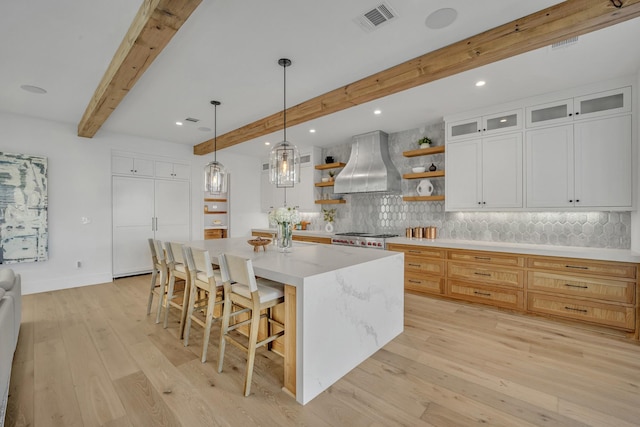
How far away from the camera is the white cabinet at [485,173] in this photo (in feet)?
12.0

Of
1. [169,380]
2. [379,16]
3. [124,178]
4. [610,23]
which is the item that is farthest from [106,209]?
[610,23]

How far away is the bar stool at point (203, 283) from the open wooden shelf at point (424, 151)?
3.48 m

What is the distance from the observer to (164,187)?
229 inches

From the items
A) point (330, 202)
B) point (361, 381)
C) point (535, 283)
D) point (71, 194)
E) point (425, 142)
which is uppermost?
point (425, 142)

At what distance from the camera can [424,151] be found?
449 cm

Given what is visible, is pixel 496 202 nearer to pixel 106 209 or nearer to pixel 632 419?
pixel 632 419

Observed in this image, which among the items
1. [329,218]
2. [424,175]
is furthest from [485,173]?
[329,218]

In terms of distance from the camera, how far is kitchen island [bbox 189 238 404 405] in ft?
6.25

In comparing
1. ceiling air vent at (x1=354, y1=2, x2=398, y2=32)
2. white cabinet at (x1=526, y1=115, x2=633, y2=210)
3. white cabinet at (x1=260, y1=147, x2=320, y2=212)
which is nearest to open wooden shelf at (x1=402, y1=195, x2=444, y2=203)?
white cabinet at (x1=526, y1=115, x2=633, y2=210)

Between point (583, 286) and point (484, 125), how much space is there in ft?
7.30

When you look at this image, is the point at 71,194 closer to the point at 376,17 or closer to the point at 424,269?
the point at 376,17

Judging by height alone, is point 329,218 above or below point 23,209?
below

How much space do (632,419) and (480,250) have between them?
2124mm

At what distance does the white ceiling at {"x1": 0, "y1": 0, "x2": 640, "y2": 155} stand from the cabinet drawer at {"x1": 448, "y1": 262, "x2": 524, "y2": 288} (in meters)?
2.14
